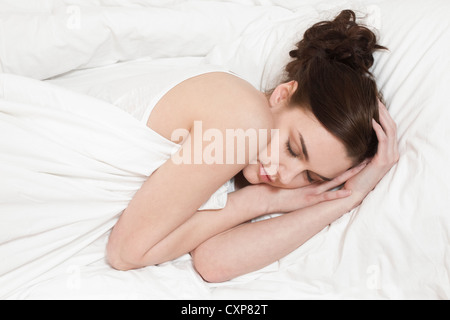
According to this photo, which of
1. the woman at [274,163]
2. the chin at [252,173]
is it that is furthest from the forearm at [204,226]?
the chin at [252,173]

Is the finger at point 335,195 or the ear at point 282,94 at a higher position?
the ear at point 282,94

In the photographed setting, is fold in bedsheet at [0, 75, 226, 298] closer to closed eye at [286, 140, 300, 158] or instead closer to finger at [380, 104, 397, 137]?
closed eye at [286, 140, 300, 158]

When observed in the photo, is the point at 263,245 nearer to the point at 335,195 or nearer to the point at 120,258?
the point at 335,195

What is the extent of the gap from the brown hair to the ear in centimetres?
2

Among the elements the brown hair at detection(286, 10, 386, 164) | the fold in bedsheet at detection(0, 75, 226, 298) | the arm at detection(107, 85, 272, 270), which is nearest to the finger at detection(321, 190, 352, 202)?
the brown hair at detection(286, 10, 386, 164)

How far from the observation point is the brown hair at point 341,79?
1.11 m

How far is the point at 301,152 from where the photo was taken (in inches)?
45.2

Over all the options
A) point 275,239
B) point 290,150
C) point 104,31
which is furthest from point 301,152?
point 104,31

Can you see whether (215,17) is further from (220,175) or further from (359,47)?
(220,175)

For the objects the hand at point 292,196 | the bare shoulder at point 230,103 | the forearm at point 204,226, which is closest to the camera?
the bare shoulder at point 230,103

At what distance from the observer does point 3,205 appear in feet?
3.59

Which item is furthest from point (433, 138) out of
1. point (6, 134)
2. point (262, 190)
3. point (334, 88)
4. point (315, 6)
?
point (6, 134)

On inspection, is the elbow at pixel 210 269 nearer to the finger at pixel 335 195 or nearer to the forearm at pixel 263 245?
the forearm at pixel 263 245

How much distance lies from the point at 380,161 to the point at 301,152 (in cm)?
23
